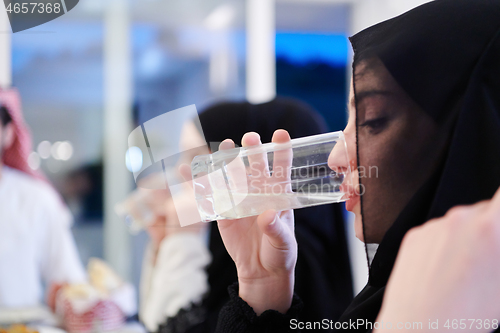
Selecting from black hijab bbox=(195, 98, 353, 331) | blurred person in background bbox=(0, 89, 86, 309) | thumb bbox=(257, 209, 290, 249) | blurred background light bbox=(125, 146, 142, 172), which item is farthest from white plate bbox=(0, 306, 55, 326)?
thumb bbox=(257, 209, 290, 249)

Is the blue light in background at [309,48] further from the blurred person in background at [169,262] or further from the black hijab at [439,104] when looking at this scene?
the black hijab at [439,104]

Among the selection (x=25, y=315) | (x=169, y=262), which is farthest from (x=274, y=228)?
(x=25, y=315)

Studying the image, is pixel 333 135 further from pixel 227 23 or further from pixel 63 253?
pixel 227 23

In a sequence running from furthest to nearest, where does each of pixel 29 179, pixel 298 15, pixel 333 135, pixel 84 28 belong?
pixel 298 15
pixel 84 28
pixel 29 179
pixel 333 135

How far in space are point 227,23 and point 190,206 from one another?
65.8 inches

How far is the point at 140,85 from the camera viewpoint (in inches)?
80.8

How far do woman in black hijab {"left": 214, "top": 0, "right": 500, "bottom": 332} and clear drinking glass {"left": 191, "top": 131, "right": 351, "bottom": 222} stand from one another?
0.02 metres

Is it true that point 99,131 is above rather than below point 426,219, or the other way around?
below

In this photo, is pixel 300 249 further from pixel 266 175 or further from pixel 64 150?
pixel 64 150

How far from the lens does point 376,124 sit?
485 millimetres

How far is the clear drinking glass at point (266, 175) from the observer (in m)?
0.51

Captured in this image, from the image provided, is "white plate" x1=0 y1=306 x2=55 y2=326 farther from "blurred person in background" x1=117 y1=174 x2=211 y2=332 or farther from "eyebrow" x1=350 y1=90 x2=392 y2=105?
"eyebrow" x1=350 y1=90 x2=392 y2=105

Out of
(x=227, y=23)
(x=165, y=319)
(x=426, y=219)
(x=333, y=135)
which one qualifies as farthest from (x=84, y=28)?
(x=426, y=219)

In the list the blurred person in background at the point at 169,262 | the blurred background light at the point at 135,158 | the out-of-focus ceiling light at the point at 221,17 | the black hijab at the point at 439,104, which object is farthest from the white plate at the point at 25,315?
the out-of-focus ceiling light at the point at 221,17
